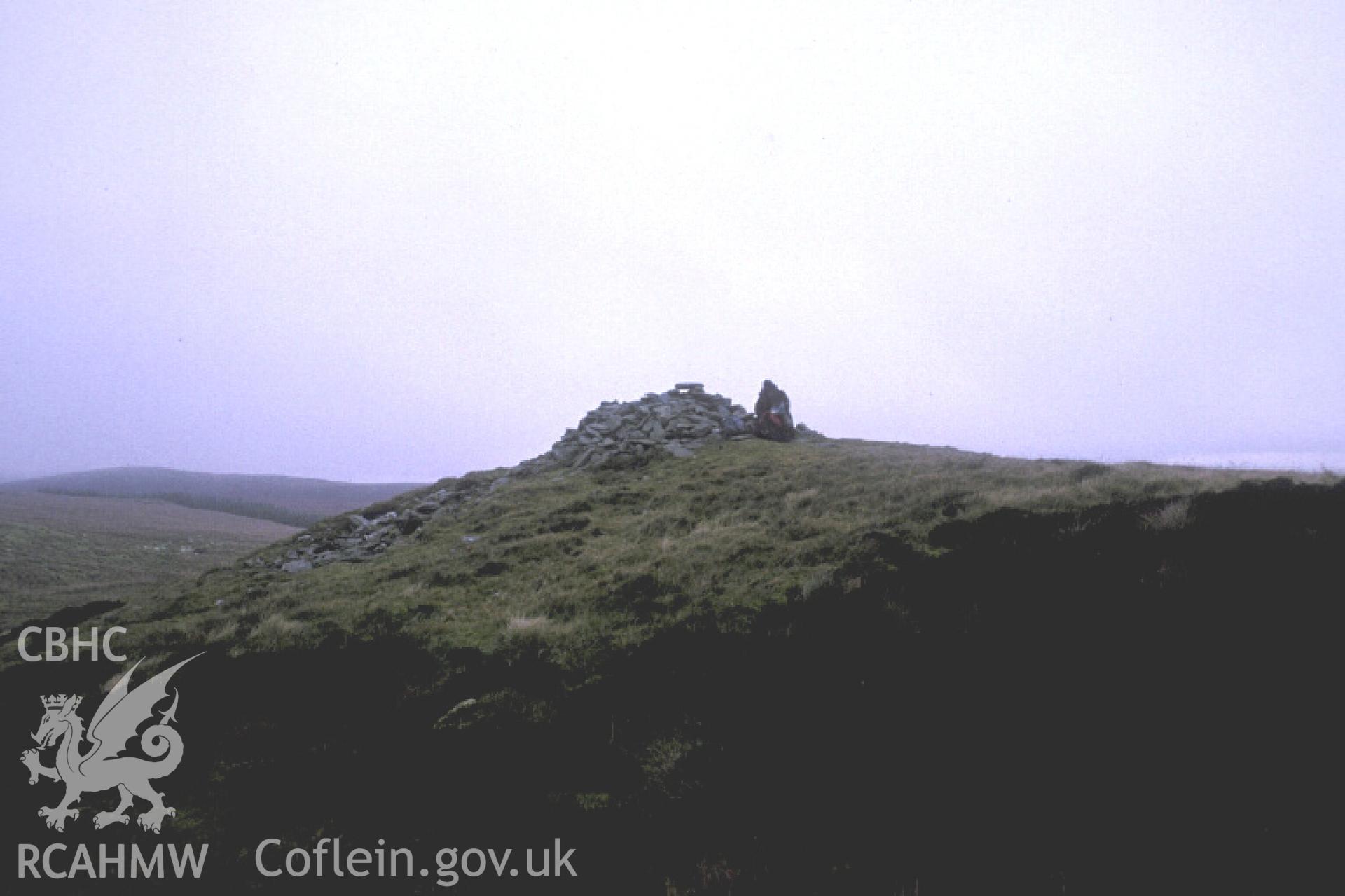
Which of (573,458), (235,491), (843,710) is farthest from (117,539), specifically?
(235,491)

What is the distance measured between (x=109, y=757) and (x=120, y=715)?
929 mm

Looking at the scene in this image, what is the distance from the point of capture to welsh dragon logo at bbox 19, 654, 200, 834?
5336 mm

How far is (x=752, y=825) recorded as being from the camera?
13.1 ft

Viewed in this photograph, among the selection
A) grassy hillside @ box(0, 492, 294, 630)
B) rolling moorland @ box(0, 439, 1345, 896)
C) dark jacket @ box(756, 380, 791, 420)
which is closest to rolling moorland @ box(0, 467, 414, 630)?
grassy hillside @ box(0, 492, 294, 630)

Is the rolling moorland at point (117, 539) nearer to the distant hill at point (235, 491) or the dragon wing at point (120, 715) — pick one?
the distant hill at point (235, 491)

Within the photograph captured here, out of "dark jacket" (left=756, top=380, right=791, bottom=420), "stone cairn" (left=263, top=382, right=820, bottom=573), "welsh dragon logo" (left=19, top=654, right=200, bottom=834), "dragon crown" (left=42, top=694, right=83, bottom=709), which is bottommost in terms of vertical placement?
"welsh dragon logo" (left=19, top=654, right=200, bottom=834)

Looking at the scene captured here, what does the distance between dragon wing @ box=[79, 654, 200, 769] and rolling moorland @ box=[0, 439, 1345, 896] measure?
0.47 meters

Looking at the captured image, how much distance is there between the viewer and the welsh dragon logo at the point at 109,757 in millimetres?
5336

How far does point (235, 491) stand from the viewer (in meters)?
154

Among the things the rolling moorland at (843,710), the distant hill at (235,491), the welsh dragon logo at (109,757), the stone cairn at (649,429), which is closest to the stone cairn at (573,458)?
the stone cairn at (649,429)

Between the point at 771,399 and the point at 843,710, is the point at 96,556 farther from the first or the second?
the point at 843,710

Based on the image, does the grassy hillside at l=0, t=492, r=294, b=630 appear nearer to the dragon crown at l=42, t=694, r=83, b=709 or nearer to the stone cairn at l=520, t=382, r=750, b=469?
the dragon crown at l=42, t=694, r=83, b=709

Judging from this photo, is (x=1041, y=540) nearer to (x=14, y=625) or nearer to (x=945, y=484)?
(x=945, y=484)

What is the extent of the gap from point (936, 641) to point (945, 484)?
31.9ft
